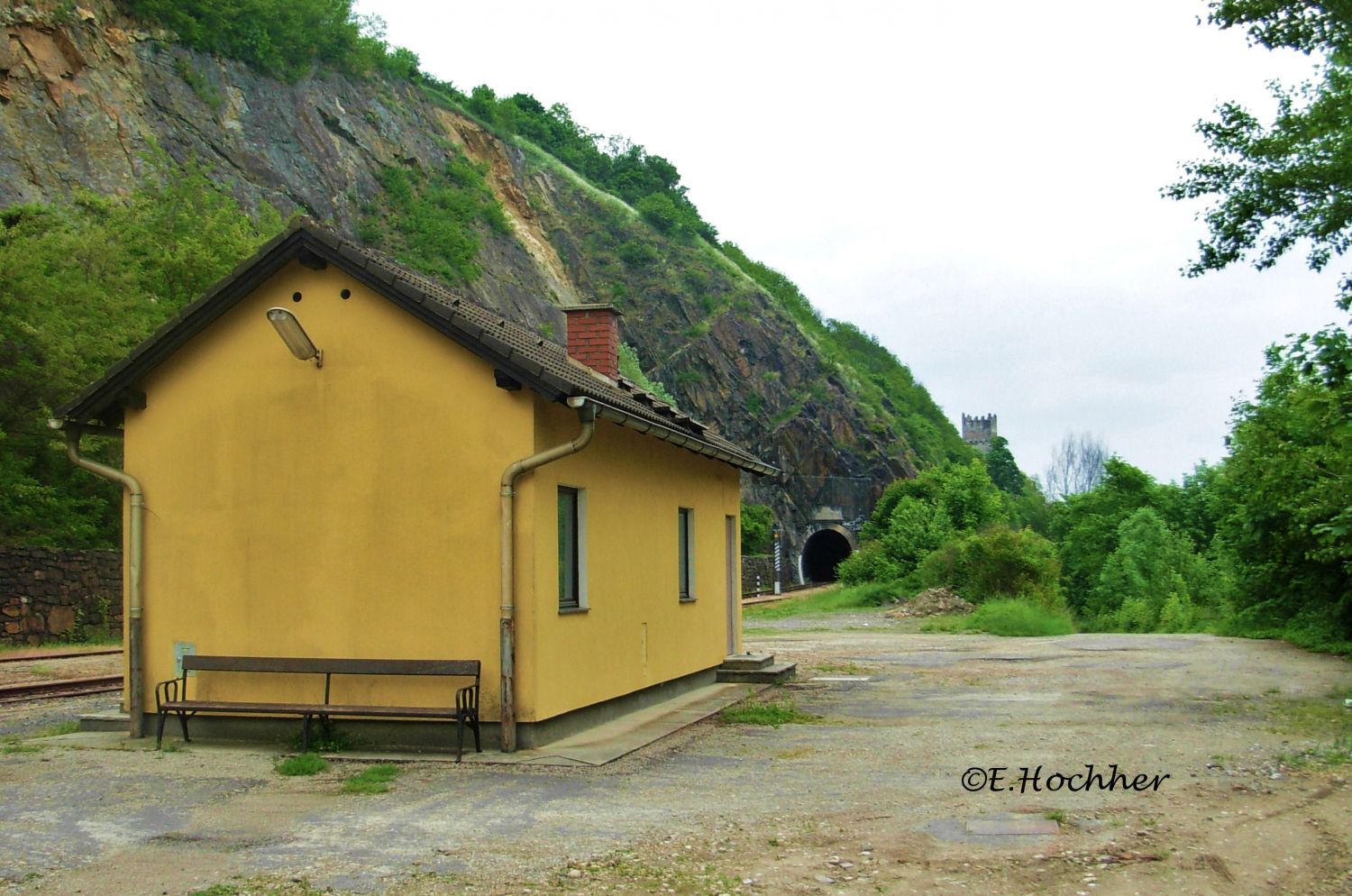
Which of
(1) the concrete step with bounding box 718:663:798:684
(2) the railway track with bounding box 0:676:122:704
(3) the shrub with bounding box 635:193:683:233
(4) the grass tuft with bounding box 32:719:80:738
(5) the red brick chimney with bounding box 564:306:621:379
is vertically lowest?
(1) the concrete step with bounding box 718:663:798:684

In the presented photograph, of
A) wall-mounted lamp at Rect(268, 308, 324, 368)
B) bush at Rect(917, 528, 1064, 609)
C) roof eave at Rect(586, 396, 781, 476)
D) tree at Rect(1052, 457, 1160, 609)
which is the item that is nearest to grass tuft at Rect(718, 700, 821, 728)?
roof eave at Rect(586, 396, 781, 476)

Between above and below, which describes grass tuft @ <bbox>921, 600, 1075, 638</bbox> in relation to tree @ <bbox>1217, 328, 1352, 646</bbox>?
below

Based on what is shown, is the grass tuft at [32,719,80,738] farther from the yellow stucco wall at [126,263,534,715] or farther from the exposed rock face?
the exposed rock face

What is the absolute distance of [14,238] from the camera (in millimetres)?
25656

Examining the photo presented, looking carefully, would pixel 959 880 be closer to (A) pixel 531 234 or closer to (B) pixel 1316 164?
(B) pixel 1316 164

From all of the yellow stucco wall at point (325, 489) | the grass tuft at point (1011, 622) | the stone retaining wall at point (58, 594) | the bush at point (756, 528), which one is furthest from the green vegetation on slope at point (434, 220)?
the yellow stucco wall at point (325, 489)

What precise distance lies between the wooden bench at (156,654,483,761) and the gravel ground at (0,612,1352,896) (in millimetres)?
386

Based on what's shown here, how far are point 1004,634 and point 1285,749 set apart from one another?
19796mm

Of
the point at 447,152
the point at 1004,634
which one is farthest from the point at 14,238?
the point at 447,152

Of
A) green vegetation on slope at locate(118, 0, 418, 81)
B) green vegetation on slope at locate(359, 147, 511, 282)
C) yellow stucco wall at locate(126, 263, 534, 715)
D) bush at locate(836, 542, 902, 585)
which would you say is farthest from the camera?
green vegetation on slope at locate(359, 147, 511, 282)

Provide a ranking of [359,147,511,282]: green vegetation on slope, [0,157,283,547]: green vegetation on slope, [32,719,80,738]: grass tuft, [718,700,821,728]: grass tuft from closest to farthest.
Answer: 1. [32,719,80,738]: grass tuft
2. [718,700,821,728]: grass tuft
3. [0,157,283,547]: green vegetation on slope
4. [359,147,511,282]: green vegetation on slope

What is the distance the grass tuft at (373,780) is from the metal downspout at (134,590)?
304 cm

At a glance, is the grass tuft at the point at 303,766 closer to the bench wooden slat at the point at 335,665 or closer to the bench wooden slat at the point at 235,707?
the bench wooden slat at the point at 235,707
